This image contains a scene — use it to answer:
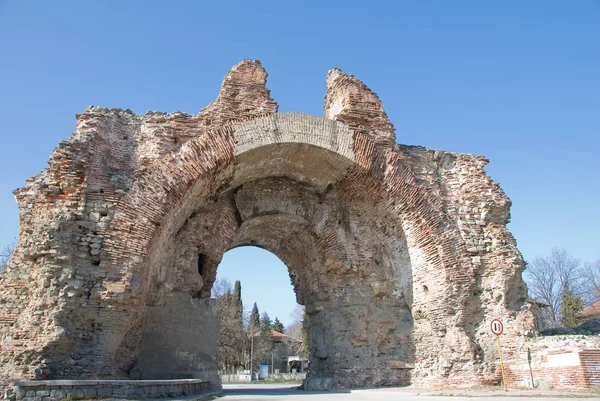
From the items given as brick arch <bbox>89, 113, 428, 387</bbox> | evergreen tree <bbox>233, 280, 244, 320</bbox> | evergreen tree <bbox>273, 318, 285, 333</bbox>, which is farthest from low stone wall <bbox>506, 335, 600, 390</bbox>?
evergreen tree <bbox>273, 318, 285, 333</bbox>

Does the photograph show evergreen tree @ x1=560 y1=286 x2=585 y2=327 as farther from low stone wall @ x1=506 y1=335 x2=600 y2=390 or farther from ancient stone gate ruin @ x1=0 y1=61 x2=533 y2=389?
low stone wall @ x1=506 y1=335 x2=600 y2=390

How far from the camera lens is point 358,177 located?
31.7 feet

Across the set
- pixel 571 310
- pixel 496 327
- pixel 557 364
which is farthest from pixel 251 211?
pixel 571 310

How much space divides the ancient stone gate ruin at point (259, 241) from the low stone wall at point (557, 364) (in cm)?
36

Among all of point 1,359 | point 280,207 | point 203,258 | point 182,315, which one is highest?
point 280,207

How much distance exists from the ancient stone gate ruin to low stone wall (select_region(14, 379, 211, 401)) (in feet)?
3.03

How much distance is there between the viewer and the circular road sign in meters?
8.13

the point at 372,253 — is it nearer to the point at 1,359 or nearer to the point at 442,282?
the point at 442,282

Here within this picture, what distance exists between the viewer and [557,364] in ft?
25.7

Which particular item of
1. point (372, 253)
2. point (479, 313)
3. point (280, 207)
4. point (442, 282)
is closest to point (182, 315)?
point (280, 207)

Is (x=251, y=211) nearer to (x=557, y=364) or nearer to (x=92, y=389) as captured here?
(x=92, y=389)

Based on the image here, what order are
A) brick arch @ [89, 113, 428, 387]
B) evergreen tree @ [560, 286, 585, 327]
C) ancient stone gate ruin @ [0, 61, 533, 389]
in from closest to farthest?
ancient stone gate ruin @ [0, 61, 533, 389] < brick arch @ [89, 113, 428, 387] < evergreen tree @ [560, 286, 585, 327]

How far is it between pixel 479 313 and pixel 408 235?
195 centimetres

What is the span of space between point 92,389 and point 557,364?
7.03 m
